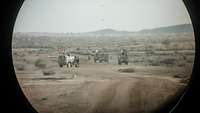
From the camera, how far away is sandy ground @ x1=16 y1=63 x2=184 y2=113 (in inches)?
63.7

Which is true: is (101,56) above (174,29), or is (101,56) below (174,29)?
below

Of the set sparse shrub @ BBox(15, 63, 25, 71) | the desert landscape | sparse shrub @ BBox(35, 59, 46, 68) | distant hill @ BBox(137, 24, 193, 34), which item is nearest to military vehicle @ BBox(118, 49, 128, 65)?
the desert landscape

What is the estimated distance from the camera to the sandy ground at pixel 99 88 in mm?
1619

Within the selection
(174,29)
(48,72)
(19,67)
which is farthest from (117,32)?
(19,67)

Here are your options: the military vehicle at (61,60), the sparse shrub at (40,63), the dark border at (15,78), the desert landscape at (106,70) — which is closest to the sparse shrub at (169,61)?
the desert landscape at (106,70)

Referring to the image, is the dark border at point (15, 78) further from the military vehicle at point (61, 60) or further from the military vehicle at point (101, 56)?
the military vehicle at point (101, 56)

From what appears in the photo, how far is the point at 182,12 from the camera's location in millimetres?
1583

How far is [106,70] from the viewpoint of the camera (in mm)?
1623

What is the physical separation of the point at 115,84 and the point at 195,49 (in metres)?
0.50

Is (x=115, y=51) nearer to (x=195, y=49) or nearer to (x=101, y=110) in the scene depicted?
(x=101, y=110)

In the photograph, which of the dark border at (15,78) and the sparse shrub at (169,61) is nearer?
the dark border at (15,78)

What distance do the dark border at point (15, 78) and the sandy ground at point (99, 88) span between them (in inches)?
2.0

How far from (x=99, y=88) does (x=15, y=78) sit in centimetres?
49

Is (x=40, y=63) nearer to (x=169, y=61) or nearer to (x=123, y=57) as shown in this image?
(x=123, y=57)
